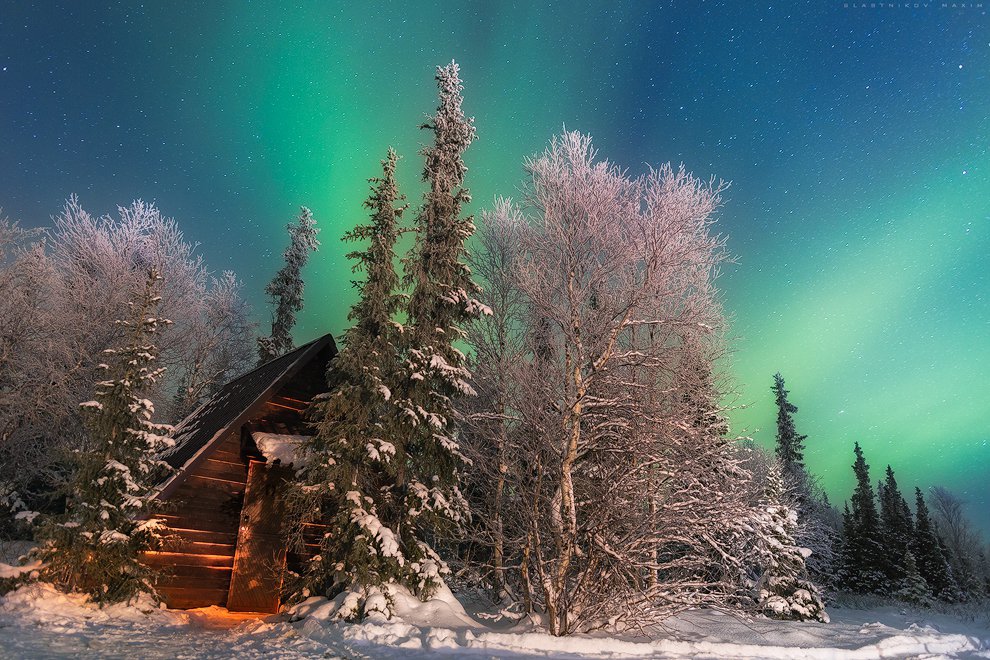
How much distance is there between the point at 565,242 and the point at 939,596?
4885 cm

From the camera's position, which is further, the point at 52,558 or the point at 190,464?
the point at 190,464

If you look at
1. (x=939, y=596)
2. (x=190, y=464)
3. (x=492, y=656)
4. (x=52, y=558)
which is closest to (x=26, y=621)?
(x=52, y=558)

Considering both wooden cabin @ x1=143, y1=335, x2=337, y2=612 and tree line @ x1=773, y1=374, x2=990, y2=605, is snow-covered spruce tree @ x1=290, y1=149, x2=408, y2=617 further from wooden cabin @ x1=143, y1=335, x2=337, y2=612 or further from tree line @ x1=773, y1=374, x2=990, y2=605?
tree line @ x1=773, y1=374, x2=990, y2=605

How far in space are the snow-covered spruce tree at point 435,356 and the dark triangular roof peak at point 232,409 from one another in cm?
276

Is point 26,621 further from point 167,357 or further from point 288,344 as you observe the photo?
point 288,344

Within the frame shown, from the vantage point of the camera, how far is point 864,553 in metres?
40.5

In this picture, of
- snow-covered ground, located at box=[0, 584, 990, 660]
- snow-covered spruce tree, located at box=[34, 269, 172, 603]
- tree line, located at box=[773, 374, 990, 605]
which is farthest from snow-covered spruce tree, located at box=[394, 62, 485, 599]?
tree line, located at box=[773, 374, 990, 605]

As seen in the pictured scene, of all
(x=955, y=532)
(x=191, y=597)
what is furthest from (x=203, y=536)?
(x=955, y=532)

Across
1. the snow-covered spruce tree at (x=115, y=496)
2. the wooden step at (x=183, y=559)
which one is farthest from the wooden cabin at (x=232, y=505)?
the snow-covered spruce tree at (x=115, y=496)

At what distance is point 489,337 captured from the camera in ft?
59.0

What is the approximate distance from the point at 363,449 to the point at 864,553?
44.1 m

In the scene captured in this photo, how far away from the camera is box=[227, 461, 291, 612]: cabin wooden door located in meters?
11.9

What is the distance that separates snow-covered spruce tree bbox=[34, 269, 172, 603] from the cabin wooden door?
6.20 ft

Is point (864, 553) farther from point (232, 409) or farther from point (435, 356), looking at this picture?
point (232, 409)
